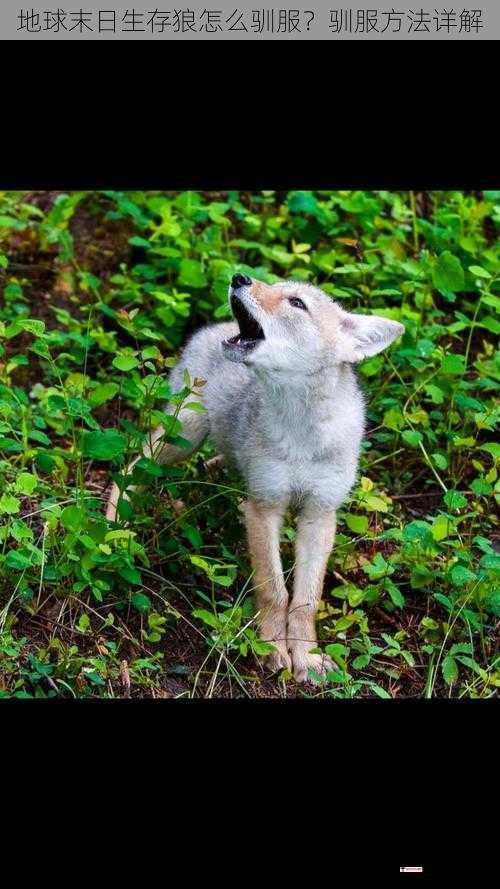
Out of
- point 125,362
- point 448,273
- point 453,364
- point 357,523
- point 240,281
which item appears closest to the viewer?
point 125,362

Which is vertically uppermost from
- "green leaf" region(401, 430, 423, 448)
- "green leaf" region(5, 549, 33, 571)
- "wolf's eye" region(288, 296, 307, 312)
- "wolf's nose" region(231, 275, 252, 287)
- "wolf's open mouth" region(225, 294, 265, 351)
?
"wolf's nose" region(231, 275, 252, 287)

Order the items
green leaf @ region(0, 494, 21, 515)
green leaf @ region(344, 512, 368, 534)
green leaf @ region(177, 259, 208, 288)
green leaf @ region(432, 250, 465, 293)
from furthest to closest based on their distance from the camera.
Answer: green leaf @ region(177, 259, 208, 288)
green leaf @ region(432, 250, 465, 293)
green leaf @ region(344, 512, 368, 534)
green leaf @ region(0, 494, 21, 515)

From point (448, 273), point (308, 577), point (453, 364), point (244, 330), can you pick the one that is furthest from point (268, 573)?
point (448, 273)

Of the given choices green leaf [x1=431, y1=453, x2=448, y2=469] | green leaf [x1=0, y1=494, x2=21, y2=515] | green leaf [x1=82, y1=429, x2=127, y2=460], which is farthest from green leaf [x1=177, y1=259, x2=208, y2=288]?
green leaf [x1=0, y1=494, x2=21, y2=515]

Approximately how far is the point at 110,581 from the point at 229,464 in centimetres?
102

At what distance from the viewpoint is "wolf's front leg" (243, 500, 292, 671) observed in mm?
4824

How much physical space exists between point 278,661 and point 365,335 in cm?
141

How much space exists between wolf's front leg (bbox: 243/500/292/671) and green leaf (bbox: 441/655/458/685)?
641mm

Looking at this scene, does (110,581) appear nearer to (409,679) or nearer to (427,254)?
(409,679)

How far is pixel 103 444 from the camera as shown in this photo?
438 centimetres

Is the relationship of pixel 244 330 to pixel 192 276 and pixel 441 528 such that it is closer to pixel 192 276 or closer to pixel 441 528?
pixel 441 528

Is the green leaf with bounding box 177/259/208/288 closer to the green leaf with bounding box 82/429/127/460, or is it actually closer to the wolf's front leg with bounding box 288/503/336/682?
the wolf's front leg with bounding box 288/503/336/682

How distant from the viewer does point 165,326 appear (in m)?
6.36

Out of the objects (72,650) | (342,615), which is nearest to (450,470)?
(342,615)
